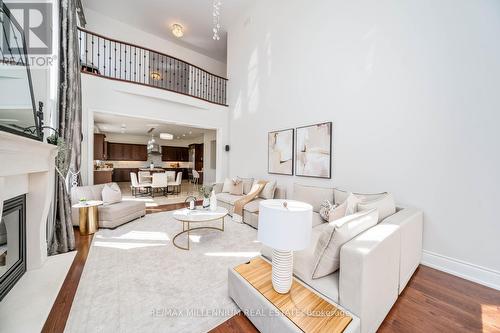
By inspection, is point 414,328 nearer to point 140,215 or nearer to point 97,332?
point 97,332

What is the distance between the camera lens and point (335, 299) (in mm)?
1432

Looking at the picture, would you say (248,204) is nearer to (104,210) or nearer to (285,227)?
(104,210)

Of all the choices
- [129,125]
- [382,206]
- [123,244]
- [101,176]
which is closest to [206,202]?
[123,244]

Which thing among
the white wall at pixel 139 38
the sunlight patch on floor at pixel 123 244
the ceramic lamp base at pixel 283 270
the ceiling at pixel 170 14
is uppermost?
the ceiling at pixel 170 14

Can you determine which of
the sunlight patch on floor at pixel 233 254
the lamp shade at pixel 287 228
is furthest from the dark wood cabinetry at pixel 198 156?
the lamp shade at pixel 287 228

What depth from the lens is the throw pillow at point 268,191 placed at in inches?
178

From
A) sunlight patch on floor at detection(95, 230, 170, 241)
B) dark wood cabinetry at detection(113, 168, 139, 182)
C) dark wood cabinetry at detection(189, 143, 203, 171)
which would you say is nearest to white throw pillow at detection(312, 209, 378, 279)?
sunlight patch on floor at detection(95, 230, 170, 241)

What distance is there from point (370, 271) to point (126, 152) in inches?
471

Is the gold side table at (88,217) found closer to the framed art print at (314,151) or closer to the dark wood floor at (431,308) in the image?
the dark wood floor at (431,308)

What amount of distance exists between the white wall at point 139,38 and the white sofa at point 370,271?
816cm

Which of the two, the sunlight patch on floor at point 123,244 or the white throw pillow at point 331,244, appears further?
the sunlight patch on floor at point 123,244

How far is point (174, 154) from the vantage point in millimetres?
12227

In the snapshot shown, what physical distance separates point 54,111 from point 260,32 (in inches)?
195

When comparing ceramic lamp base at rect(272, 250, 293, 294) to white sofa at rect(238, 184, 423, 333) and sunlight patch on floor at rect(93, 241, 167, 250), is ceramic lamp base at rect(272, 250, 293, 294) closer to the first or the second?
white sofa at rect(238, 184, 423, 333)
